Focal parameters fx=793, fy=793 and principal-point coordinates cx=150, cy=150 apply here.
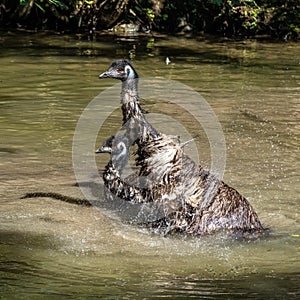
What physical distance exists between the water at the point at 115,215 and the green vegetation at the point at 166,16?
3853 mm

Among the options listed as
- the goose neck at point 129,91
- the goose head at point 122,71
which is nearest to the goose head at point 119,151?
the goose neck at point 129,91

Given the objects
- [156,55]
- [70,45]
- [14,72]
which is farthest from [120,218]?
[70,45]

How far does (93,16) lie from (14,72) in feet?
22.2

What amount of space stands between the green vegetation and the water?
3853 millimetres

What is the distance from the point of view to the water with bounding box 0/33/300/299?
5281 millimetres

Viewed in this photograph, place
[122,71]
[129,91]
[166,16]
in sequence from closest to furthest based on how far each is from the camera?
1. [129,91]
2. [122,71]
3. [166,16]

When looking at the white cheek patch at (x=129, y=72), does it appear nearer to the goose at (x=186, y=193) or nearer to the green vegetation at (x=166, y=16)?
the goose at (x=186, y=193)

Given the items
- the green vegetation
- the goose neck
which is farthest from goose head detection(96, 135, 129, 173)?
the green vegetation

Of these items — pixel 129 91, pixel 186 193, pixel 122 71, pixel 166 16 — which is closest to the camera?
pixel 186 193

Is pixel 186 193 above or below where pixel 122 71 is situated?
below

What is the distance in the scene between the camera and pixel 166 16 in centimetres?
2117

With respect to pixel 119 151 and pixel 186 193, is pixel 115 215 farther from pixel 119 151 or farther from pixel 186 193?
pixel 186 193

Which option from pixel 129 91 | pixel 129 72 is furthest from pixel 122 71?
pixel 129 91

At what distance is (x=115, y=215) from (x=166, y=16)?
14.7 m
